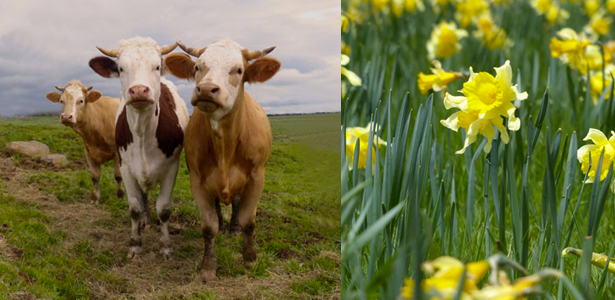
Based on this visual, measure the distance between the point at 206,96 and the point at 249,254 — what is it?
1.64 ft

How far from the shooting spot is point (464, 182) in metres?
1.39

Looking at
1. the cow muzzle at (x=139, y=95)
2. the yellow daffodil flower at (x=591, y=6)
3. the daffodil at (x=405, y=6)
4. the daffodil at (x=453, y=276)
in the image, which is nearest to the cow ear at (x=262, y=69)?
the cow muzzle at (x=139, y=95)

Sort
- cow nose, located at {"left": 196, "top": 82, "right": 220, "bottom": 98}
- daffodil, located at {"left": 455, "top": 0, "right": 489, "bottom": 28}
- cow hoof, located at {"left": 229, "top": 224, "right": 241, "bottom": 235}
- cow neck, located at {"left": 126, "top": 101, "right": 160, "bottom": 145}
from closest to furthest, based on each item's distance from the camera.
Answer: cow nose, located at {"left": 196, "top": 82, "right": 220, "bottom": 98}
cow neck, located at {"left": 126, "top": 101, "right": 160, "bottom": 145}
cow hoof, located at {"left": 229, "top": 224, "right": 241, "bottom": 235}
daffodil, located at {"left": 455, "top": 0, "right": 489, "bottom": 28}

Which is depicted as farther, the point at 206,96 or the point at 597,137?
the point at 206,96

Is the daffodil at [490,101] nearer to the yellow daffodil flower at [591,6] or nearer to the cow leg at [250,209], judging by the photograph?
the cow leg at [250,209]

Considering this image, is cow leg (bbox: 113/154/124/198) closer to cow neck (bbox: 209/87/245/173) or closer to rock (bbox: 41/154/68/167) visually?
rock (bbox: 41/154/68/167)

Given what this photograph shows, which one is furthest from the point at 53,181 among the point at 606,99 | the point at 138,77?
the point at 606,99

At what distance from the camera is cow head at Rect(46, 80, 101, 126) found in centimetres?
133

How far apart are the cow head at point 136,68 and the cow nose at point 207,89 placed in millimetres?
173

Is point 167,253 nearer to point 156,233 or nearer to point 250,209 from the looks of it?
point 156,233

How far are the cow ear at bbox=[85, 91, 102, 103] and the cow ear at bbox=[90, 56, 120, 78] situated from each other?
5cm

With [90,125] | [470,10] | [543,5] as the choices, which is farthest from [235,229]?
[543,5]

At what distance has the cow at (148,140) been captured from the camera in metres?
1.34

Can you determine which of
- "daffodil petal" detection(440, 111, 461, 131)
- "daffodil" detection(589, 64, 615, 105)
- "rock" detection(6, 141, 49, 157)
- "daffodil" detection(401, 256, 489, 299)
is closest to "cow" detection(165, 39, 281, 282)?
"rock" detection(6, 141, 49, 157)
